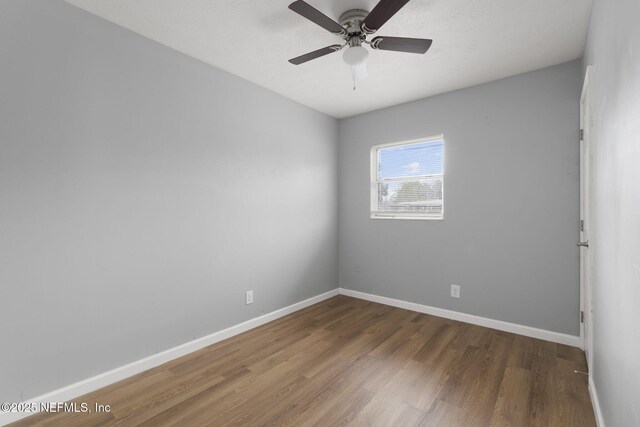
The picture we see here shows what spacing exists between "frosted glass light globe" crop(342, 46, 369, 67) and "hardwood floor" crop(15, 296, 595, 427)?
2304mm

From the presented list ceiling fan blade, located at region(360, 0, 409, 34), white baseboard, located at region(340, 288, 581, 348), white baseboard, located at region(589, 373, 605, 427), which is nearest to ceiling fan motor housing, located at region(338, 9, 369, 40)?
ceiling fan blade, located at region(360, 0, 409, 34)

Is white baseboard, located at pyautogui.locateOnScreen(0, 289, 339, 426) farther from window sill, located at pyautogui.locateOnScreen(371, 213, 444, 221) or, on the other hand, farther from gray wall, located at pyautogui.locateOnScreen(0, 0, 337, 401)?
window sill, located at pyautogui.locateOnScreen(371, 213, 444, 221)

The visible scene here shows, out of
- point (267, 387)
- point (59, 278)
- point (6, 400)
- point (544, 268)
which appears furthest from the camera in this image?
point (544, 268)

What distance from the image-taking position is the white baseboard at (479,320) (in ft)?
8.81

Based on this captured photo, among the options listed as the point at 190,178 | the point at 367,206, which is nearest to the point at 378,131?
the point at 367,206

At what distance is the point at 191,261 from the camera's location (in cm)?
259

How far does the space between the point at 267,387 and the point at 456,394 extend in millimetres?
1298

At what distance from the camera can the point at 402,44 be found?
1.96 m

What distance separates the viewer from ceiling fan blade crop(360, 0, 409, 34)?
157 centimetres

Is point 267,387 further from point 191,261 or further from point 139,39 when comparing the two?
point 139,39

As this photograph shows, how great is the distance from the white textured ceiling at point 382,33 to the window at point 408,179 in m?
0.79

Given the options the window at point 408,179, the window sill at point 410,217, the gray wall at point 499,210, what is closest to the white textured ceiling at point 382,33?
the gray wall at point 499,210

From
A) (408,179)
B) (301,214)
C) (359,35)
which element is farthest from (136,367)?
(408,179)

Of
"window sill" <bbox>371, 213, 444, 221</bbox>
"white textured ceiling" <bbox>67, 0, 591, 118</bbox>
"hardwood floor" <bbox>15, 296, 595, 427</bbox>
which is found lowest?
"hardwood floor" <bbox>15, 296, 595, 427</bbox>
